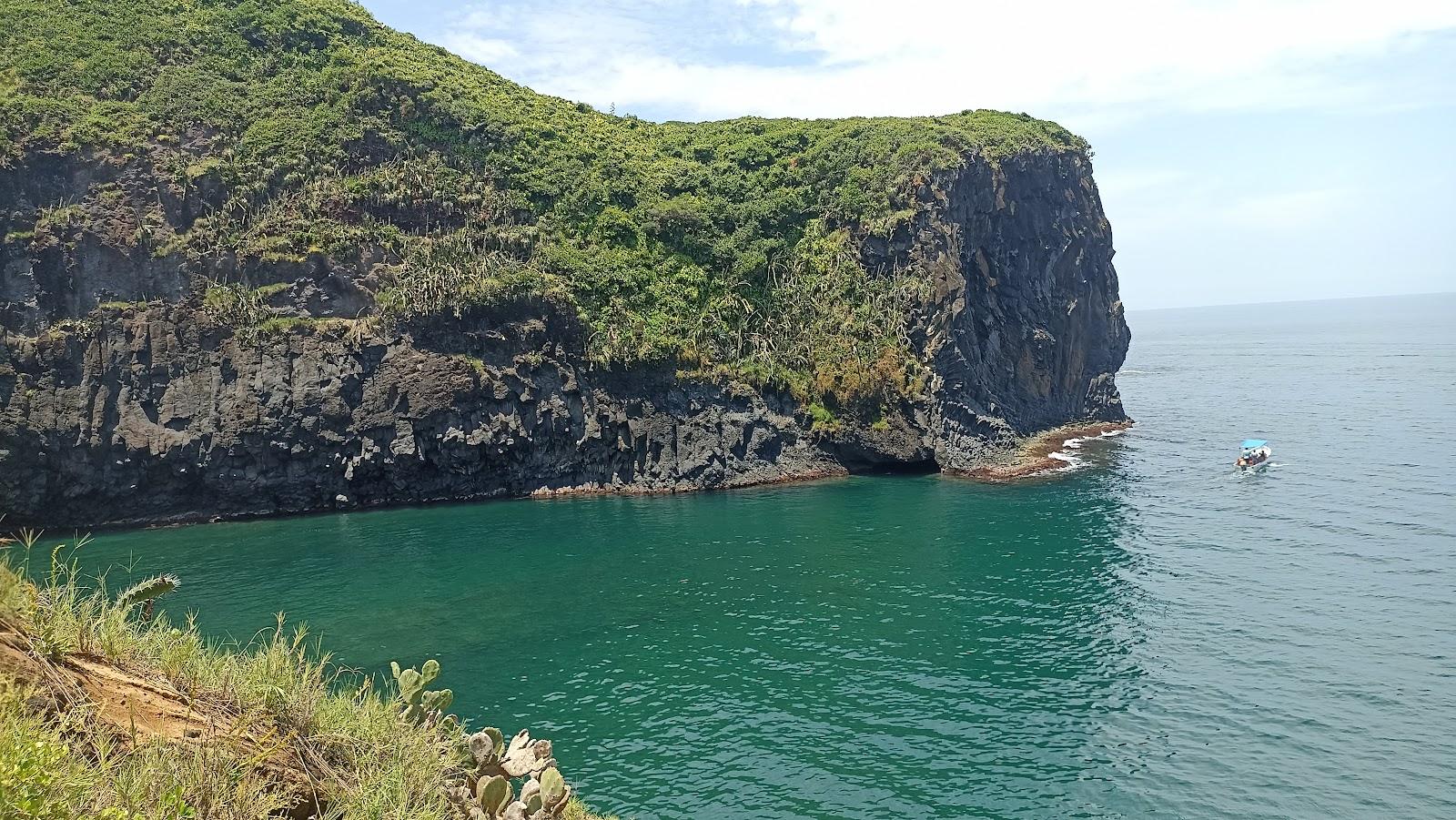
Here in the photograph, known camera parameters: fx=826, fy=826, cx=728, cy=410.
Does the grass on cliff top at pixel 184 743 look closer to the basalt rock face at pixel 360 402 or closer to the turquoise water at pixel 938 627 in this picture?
the turquoise water at pixel 938 627

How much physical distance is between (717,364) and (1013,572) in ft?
117

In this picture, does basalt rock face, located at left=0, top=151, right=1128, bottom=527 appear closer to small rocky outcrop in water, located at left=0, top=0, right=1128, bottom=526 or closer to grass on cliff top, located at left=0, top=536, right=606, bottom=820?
small rocky outcrop in water, located at left=0, top=0, right=1128, bottom=526

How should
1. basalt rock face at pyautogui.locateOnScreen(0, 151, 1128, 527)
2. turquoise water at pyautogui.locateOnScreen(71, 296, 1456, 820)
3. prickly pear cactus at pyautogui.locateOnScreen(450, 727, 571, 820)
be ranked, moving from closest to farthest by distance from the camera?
prickly pear cactus at pyautogui.locateOnScreen(450, 727, 571, 820) < turquoise water at pyautogui.locateOnScreen(71, 296, 1456, 820) < basalt rock face at pyautogui.locateOnScreen(0, 151, 1128, 527)

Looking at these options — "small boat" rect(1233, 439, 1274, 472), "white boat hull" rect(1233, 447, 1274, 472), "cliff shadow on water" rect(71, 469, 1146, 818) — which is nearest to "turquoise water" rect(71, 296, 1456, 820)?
"cliff shadow on water" rect(71, 469, 1146, 818)

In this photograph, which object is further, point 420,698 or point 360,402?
point 360,402

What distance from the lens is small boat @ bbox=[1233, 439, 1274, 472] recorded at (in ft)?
213

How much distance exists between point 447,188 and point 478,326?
14475mm

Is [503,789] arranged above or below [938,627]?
above

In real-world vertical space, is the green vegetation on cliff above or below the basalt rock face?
above

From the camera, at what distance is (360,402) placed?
64.8m

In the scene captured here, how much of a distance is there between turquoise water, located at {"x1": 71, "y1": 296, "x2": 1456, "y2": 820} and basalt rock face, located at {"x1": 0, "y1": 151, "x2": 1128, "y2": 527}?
4233mm

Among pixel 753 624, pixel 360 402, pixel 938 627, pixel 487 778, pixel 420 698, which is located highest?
pixel 360 402

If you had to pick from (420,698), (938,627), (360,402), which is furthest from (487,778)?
(360,402)

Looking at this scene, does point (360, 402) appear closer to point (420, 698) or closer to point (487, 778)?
point (420, 698)
